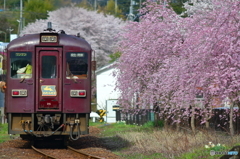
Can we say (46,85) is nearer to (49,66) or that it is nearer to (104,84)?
(49,66)

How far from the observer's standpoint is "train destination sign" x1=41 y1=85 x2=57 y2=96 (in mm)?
13836

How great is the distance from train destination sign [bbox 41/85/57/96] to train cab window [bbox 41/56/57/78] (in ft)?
0.96

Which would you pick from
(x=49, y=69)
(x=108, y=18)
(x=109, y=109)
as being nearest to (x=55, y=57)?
(x=49, y=69)

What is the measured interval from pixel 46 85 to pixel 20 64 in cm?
93

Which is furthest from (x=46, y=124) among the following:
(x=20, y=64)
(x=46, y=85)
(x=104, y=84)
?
(x=104, y=84)

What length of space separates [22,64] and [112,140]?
5.94 metres

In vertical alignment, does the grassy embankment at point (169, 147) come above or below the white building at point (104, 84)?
below

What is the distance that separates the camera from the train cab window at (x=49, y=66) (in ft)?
45.5

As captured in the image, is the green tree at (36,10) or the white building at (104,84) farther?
the green tree at (36,10)

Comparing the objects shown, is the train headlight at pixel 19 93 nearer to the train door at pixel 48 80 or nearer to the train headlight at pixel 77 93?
the train door at pixel 48 80

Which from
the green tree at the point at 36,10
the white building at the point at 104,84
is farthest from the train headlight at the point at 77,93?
the green tree at the point at 36,10

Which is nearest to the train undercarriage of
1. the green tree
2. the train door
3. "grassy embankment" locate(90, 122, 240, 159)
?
the train door

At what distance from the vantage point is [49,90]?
1386 cm

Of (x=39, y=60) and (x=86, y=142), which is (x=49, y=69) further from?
(x=86, y=142)
